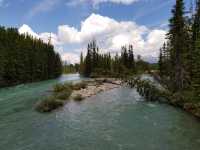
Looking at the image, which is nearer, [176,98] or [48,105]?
[48,105]

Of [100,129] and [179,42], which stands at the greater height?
[179,42]

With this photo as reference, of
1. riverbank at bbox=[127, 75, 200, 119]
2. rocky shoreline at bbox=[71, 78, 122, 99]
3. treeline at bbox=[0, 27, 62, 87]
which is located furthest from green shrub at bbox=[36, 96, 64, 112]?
treeline at bbox=[0, 27, 62, 87]

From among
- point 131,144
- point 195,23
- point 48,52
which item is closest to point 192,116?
point 131,144

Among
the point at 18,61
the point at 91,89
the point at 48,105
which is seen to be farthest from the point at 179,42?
the point at 18,61

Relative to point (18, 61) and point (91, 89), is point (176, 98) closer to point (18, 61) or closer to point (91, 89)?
point (91, 89)

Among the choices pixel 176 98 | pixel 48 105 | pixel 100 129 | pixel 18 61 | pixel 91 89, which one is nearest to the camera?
pixel 100 129

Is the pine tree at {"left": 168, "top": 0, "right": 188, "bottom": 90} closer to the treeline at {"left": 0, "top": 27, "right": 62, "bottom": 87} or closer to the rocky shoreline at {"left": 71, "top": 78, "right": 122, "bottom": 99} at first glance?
the rocky shoreline at {"left": 71, "top": 78, "right": 122, "bottom": 99}

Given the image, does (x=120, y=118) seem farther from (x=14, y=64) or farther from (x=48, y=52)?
(x=48, y=52)

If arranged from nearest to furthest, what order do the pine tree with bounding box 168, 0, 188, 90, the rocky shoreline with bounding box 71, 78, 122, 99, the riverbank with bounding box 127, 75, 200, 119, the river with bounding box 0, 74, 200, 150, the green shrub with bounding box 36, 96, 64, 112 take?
1. the river with bounding box 0, 74, 200, 150
2. the riverbank with bounding box 127, 75, 200, 119
3. the green shrub with bounding box 36, 96, 64, 112
4. the pine tree with bounding box 168, 0, 188, 90
5. the rocky shoreline with bounding box 71, 78, 122, 99

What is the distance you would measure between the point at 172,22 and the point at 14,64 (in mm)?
36254

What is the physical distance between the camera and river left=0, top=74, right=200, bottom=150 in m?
10.2

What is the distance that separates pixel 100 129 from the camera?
12562 mm

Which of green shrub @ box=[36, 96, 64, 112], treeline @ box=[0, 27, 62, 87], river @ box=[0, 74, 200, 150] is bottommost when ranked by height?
river @ box=[0, 74, 200, 150]

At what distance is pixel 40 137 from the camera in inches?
448
